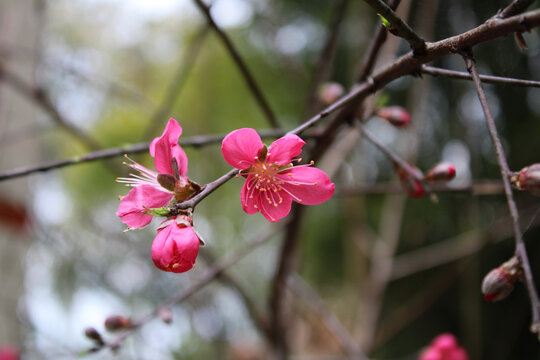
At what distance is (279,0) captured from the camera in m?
1.35

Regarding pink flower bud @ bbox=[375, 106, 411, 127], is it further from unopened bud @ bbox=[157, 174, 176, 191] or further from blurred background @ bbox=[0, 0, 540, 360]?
unopened bud @ bbox=[157, 174, 176, 191]

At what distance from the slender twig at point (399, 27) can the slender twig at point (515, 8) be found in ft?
0.17

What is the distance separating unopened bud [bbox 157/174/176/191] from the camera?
14.5 inches

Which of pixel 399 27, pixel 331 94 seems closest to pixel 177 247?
pixel 399 27

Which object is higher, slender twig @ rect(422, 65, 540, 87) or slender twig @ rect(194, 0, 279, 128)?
slender twig @ rect(194, 0, 279, 128)

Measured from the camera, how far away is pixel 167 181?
1.22 ft

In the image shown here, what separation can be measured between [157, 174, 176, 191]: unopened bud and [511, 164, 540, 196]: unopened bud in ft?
0.93

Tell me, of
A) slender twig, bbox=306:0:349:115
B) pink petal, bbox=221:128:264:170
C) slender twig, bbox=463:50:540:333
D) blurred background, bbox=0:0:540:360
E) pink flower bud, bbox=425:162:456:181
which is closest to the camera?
slender twig, bbox=463:50:540:333

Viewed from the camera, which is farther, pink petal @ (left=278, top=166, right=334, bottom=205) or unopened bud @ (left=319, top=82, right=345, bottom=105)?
unopened bud @ (left=319, top=82, right=345, bottom=105)

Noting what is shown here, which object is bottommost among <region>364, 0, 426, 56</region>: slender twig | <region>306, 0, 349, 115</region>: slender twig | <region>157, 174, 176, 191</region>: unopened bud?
<region>364, 0, 426, 56</region>: slender twig

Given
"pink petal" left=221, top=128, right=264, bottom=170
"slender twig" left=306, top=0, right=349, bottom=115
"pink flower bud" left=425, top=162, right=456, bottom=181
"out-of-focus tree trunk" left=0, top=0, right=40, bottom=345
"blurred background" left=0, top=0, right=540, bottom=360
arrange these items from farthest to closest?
"out-of-focus tree trunk" left=0, top=0, right=40, bottom=345 → "blurred background" left=0, top=0, right=540, bottom=360 → "slender twig" left=306, top=0, right=349, bottom=115 → "pink flower bud" left=425, top=162, right=456, bottom=181 → "pink petal" left=221, top=128, right=264, bottom=170

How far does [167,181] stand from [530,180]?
295 mm

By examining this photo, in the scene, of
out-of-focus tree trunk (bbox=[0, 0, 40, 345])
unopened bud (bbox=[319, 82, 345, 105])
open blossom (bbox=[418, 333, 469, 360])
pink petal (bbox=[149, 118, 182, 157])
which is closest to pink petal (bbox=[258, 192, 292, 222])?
pink petal (bbox=[149, 118, 182, 157])

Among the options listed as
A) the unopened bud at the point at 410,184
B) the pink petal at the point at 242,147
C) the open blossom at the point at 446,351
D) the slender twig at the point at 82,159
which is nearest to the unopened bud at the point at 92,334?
the slender twig at the point at 82,159
